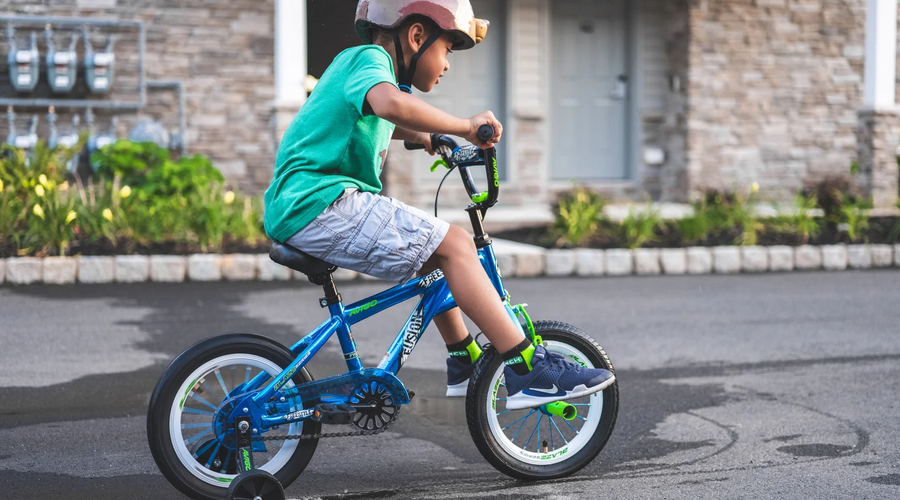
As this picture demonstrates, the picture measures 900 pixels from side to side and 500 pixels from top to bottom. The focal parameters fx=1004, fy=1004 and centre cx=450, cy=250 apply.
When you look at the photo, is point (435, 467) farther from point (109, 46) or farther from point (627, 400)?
point (109, 46)

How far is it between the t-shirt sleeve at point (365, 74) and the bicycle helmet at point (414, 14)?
0.14 metres

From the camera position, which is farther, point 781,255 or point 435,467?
point 781,255

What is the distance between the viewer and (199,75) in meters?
12.0

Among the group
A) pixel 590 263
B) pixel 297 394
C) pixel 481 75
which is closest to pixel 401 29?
pixel 297 394

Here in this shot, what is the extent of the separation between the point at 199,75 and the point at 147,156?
6.45 ft

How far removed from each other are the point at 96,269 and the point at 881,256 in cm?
711

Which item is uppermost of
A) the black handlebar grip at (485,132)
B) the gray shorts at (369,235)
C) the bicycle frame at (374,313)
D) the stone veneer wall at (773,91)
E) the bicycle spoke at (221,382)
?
the stone veneer wall at (773,91)

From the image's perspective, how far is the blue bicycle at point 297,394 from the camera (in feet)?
10.3

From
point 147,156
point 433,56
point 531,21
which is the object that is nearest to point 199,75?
point 147,156

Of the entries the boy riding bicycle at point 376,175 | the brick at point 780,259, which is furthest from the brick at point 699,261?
the boy riding bicycle at point 376,175

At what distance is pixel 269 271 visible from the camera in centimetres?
841

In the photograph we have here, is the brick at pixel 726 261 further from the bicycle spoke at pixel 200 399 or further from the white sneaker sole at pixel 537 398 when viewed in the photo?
the bicycle spoke at pixel 200 399

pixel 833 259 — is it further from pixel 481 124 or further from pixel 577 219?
pixel 481 124

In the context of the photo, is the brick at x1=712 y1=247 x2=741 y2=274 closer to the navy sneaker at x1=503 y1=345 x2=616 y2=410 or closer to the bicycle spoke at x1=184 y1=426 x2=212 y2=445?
the navy sneaker at x1=503 y1=345 x2=616 y2=410
